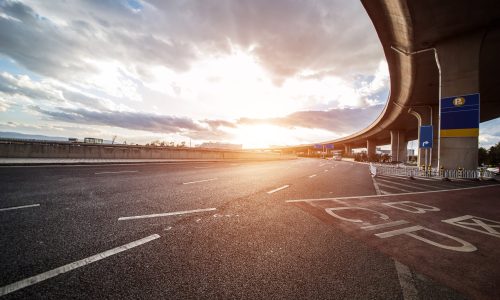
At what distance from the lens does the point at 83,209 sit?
4.76 meters

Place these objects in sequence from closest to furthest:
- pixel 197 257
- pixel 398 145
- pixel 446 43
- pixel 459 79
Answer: pixel 197 257 < pixel 459 79 < pixel 446 43 < pixel 398 145

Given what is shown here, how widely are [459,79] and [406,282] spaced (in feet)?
69.5

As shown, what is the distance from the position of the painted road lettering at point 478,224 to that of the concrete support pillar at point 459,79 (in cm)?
1475

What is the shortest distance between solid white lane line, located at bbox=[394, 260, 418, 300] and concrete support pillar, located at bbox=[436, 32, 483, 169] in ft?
63.8

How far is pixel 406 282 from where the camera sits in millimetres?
2504

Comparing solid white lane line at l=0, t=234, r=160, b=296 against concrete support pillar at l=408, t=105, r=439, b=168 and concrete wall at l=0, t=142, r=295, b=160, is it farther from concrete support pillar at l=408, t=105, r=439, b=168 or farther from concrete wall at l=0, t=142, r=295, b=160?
concrete support pillar at l=408, t=105, r=439, b=168

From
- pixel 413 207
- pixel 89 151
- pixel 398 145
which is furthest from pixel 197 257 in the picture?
pixel 398 145

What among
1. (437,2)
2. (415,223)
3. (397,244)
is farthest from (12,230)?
(437,2)

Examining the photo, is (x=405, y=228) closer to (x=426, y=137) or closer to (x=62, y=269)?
(x=62, y=269)

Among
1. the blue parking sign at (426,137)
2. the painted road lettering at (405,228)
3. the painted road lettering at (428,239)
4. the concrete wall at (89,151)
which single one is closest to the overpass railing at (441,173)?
the blue parking sign at (426,137)

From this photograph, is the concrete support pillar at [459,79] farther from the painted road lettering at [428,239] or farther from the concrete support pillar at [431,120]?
the concrete support pillar at [431,120]

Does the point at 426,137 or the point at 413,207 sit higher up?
the point at 426,137

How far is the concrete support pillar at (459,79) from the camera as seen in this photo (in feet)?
52.2

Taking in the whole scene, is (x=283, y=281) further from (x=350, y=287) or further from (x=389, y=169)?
(x=389, y=169)
